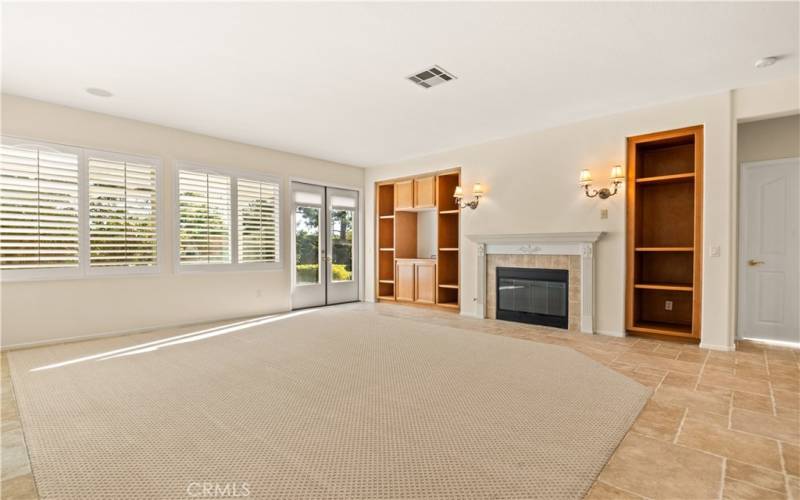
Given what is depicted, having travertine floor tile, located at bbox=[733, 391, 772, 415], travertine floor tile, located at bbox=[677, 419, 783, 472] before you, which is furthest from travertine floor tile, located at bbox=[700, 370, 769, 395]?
travertine floor tile, located at bbox=[677, 419, 783, 472]

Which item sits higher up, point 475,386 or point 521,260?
point 521,260

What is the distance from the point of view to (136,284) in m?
4.94

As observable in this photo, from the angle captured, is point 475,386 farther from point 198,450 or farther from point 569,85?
point 569,85

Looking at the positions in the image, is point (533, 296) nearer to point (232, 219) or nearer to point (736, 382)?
point (736, 382)

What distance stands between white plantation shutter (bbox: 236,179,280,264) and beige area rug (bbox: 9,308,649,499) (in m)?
2.27

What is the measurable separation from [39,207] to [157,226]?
118 cm

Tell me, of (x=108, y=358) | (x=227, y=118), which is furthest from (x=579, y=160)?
(x=108, y=358)

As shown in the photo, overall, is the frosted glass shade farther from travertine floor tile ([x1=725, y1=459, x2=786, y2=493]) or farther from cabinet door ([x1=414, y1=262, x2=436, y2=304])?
travertine floor tile ([x1=725, y1=459, x2=786, y2=493])

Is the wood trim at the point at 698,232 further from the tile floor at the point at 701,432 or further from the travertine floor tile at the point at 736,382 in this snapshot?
the travertine floor tile at the point at 736,382

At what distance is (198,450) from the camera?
201 centimetres

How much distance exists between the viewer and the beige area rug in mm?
1753

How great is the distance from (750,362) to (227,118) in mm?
6479

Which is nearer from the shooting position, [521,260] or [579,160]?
[579,160]

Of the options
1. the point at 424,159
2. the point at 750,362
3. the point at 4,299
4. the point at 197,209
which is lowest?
the point at 750,362
